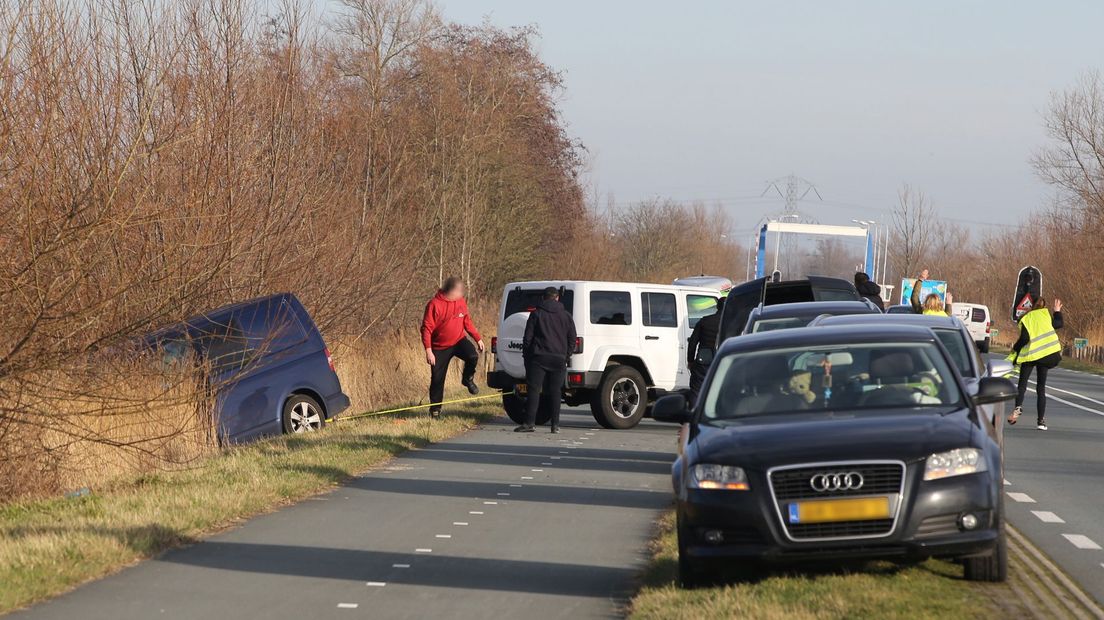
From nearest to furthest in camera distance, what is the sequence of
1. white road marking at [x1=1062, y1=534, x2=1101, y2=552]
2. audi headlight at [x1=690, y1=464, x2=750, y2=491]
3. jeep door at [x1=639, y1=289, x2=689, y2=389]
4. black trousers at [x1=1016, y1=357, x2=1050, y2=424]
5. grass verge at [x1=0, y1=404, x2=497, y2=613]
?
1. audi headlight at [x1=690, y1=464, x2=750, y2=491]
2. grass verge at [x1=0, y1=404, x2=497, y2=613]
3. white road marking at [x1=1062, y1=534, x2=1101, y2=552]
4. jeep door at [x1=639, y1=289, x2=689, y2=389]
5. black trousers at [x1=1016, y1=357, x2=1050, y2=424]

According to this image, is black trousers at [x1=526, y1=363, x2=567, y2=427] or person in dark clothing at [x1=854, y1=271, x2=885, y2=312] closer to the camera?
black trousers at [x1=526, y1=363, x2=567, y2=427]

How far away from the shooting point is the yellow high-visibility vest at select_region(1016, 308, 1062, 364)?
72.4 ft

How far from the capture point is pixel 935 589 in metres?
8.30

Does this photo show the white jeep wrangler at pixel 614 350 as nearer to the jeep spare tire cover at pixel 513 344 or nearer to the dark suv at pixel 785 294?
the jeep spare tire cover at pixel 513 344

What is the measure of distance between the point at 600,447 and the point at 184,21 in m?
7.40

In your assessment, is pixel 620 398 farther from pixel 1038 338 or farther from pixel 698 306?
pixel 1038 338

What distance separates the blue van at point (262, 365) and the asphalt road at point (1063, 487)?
8002mm

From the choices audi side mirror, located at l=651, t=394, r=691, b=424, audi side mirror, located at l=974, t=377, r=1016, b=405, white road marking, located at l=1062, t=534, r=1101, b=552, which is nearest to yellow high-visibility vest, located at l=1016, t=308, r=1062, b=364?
white road marking, located at l=1062, t=534, r=1101, b=552

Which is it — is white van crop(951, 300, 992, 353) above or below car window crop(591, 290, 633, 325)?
below

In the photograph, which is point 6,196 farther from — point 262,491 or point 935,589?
point 935,589

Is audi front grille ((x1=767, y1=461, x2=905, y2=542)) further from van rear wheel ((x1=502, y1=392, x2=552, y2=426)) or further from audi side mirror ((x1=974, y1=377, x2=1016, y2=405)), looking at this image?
van rear wheel ((x1=502, y1=392, x2=552, y2=426))

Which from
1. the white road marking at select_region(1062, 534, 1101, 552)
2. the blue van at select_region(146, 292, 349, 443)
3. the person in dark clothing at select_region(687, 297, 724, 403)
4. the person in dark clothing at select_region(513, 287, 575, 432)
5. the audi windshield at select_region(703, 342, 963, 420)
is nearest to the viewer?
the audi windshield at select_region(703, 342, 963, 420)

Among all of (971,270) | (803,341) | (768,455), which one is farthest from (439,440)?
(971,270)

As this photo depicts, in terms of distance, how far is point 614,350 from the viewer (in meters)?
21.1
